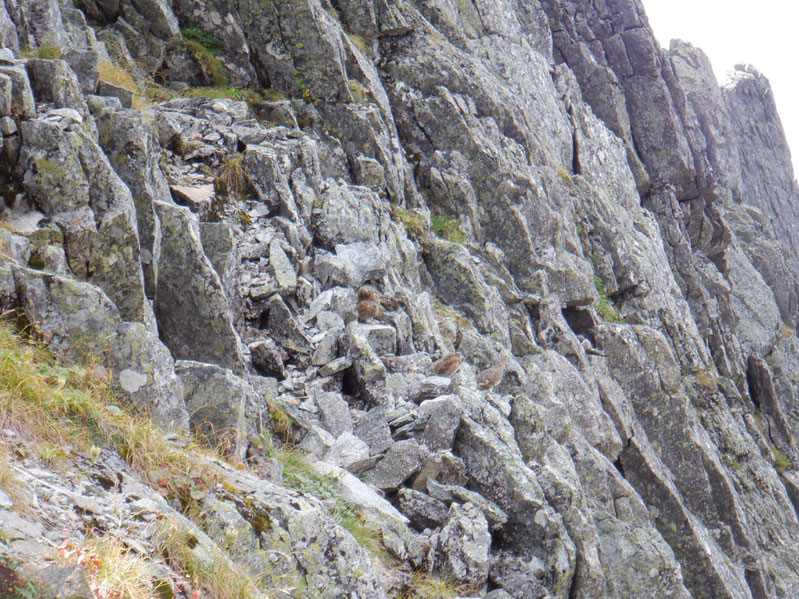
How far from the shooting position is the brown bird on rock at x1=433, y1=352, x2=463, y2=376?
12.1 meters

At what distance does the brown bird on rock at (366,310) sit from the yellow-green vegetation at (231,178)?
3.36 metres

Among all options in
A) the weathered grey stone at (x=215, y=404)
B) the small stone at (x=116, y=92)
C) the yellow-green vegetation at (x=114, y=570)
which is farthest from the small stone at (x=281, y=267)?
the yellow-green vegetation at (x=114, y=570)

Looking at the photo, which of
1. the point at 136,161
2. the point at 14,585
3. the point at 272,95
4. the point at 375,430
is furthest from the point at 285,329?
the point at 272,95

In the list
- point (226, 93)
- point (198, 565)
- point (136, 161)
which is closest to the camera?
point (198, 565)

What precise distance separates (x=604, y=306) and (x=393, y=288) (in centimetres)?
1369

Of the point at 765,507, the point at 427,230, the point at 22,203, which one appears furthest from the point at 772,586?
the point at 22,203

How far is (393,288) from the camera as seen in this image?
1391 cm

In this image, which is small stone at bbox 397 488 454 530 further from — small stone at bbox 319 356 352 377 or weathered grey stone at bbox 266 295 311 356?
Answer: weathered grey stone at bbox 266 295 311 356

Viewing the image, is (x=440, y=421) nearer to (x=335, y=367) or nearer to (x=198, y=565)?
(x=335, y=367)

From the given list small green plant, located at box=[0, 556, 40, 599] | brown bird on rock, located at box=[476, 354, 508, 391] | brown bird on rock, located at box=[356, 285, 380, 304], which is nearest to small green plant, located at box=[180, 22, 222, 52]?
brown bird on rock, located at box=[356, 285, 380, 304]

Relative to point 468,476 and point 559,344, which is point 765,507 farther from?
point 468,476

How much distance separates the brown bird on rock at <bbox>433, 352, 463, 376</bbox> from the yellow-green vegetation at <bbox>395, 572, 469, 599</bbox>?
4.53m

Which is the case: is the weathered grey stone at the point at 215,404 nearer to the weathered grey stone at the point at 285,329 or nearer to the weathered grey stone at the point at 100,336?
the weathered grey stone at the point at 100,336

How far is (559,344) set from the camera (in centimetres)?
2023
